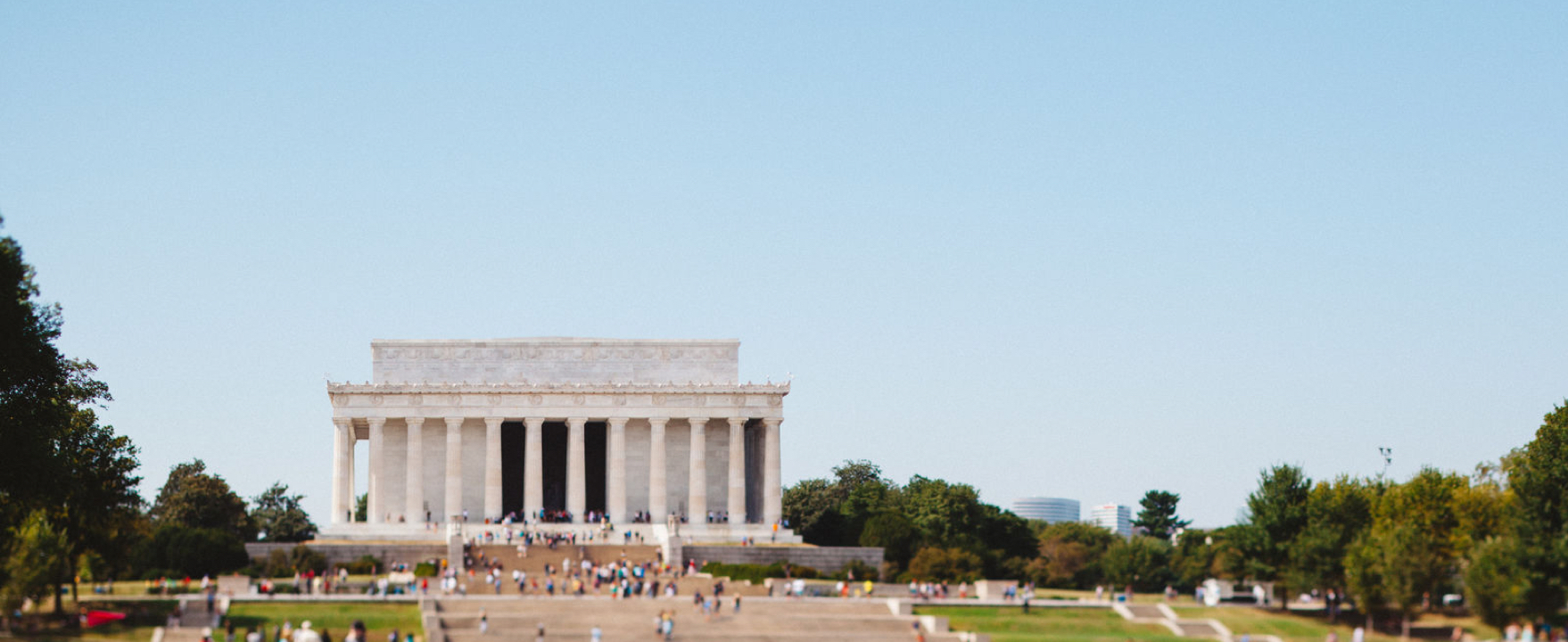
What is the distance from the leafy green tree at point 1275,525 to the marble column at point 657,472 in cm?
3141

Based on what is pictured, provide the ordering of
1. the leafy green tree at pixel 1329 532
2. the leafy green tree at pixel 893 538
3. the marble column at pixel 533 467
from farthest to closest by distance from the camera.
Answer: the marble column at pixel 533 467 → the leafy green tree at pixel 893 538 → the leafy green tree at pixel 1329 532

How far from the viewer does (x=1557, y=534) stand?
6606 centimetres

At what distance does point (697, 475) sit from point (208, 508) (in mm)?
24658

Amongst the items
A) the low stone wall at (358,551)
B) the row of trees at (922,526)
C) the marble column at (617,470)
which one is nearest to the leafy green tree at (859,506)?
the row of trees at (922,526)

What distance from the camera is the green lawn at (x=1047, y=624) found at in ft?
208

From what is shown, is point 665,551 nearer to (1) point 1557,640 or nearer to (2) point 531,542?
(2) point 531,542

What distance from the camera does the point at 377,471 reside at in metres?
93.8

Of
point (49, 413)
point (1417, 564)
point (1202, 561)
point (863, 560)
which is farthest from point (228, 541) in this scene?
point (1417, 564)

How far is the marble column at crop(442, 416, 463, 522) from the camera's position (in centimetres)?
9294

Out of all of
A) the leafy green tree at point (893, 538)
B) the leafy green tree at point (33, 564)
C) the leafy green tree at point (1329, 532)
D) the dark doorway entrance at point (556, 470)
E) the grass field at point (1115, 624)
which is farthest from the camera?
the dark doorway entrance at point (556, 470)

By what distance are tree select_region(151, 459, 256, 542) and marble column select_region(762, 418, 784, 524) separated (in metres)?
26.5

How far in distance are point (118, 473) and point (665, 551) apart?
23494 mm

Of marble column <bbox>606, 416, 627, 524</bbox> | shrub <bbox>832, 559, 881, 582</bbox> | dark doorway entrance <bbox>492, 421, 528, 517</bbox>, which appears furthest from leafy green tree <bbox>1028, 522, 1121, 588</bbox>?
dark doorway entrance <bbox>492, 421, 528, 517</bbox>

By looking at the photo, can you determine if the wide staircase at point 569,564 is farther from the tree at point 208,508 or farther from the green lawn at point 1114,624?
the tree at point 208,508
